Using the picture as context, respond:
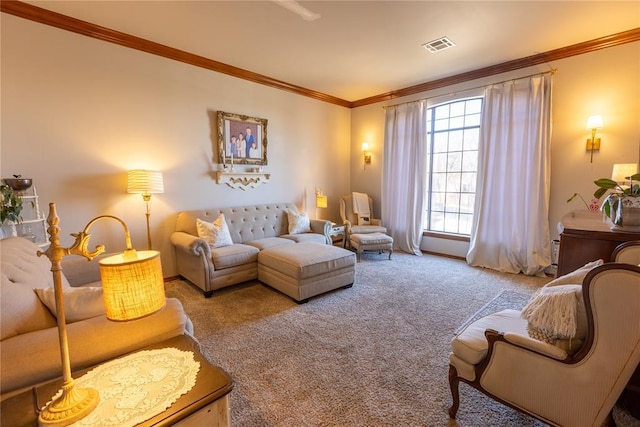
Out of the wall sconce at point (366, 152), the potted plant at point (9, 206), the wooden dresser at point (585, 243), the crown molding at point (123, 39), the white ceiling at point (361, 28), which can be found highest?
the white ceiling at point (361, 28)

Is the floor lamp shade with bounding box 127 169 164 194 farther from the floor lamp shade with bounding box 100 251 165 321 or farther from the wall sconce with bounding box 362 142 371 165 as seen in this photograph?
the wall sconce with bounding box 362 142 371 165

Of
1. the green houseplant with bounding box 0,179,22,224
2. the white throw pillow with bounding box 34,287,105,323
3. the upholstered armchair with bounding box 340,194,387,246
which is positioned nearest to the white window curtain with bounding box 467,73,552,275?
the upholstered armchair with bounding box 340,194,387,246

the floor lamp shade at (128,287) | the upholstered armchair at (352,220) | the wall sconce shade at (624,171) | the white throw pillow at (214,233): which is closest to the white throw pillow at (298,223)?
the upholstered armchair at (352,220)

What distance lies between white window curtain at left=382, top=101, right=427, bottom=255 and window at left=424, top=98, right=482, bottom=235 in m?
0.23

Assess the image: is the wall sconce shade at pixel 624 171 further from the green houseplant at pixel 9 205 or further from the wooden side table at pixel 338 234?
the green houseplant at pixel 9 205

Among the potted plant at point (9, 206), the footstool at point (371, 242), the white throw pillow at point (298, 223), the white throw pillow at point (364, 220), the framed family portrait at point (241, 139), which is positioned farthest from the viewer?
the white throw pillow at point (364, 220)

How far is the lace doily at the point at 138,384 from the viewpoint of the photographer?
2.84 ft

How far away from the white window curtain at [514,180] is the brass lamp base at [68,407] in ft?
15.2

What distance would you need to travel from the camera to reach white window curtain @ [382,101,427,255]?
4898 millimetres

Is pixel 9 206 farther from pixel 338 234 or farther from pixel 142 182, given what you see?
pixel 338 234

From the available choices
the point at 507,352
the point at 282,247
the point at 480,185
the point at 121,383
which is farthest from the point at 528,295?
the point at 121,383

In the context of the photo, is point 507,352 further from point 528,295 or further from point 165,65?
point 165,65

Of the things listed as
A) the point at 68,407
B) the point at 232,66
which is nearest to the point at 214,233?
the point at 232,66

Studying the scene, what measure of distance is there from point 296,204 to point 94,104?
307cm
